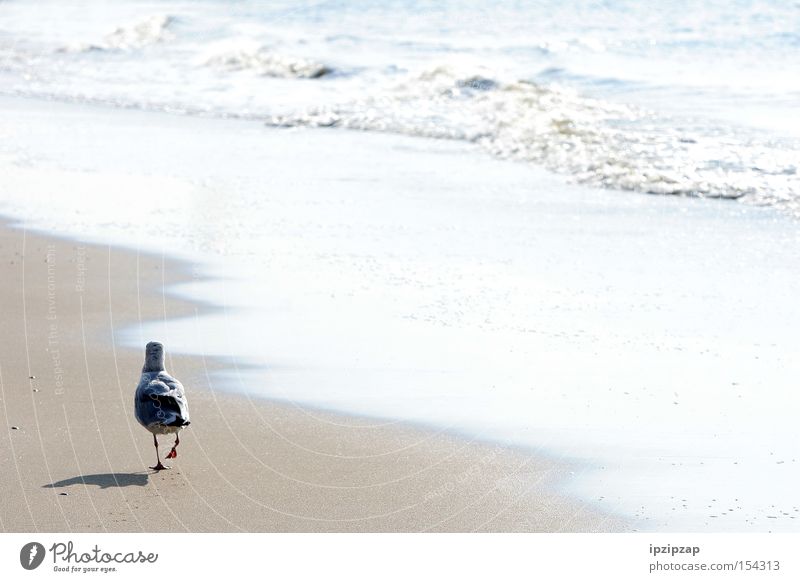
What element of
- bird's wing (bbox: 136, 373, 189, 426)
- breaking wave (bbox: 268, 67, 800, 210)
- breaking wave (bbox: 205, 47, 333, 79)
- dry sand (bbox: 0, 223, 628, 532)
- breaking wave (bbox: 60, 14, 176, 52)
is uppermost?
breaking wave (bbox: 60, 14, 176, 52)

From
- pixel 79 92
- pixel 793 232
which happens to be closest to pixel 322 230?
pixel 793 232

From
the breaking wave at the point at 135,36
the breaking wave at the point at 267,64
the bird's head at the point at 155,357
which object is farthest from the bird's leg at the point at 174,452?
the breaking wave at the point at 135,36

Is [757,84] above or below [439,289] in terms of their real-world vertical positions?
above

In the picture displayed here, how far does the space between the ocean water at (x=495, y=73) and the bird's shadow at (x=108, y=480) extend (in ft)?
23.3

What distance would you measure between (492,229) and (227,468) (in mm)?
4753

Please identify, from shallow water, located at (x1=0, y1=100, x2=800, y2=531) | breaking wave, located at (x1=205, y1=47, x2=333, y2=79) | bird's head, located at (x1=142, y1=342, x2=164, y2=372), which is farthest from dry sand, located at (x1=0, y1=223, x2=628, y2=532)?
breaking wave, located at (x1=205, y1=47, x2=333, y2=79)

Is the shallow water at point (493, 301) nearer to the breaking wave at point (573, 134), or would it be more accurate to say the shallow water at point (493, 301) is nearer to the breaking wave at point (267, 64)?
the breaking wave at point (573, 134)

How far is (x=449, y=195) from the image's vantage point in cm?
1043

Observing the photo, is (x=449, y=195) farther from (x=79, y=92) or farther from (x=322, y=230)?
(x=79, y=92)

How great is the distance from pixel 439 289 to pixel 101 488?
3322 mm

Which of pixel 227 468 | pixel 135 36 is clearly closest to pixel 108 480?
pixel 227 468

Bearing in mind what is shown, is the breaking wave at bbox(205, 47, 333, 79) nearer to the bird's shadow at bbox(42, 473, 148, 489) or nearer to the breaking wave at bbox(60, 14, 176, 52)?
the breaking wave at bbox(60, 14, 176, 52)

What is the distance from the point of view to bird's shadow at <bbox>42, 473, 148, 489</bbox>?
4.37m

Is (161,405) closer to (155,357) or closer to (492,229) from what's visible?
(155,357)
